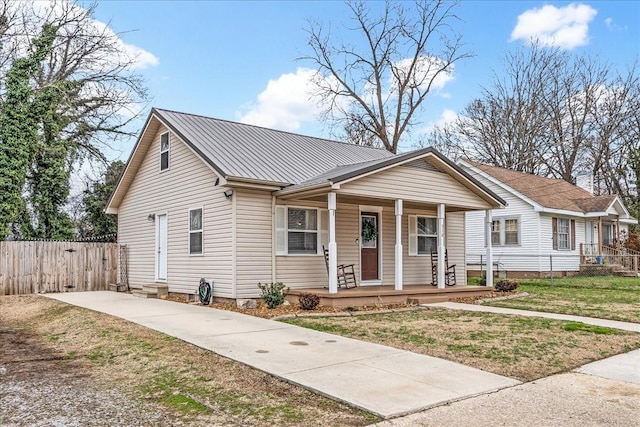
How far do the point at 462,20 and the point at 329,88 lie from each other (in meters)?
8.06

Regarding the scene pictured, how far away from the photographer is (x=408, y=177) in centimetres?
1246

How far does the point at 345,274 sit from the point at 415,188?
2.70 meters

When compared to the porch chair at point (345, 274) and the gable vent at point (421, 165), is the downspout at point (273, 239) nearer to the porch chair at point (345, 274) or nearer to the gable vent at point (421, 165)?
the porch chair at point (345, 274)

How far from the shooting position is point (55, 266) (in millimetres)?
15461

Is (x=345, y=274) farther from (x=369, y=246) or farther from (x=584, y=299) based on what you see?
(x=584, y=299)

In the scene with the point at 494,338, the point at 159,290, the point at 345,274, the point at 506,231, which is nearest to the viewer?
the point at 494,338

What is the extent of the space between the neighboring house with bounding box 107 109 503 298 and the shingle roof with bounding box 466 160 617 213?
8.33 meters

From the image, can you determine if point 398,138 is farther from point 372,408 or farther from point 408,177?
point 372,408

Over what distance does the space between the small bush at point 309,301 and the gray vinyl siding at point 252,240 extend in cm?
146

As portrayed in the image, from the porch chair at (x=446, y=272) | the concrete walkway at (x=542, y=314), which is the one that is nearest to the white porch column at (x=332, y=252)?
the concrete walkway at (x=542, y=314)

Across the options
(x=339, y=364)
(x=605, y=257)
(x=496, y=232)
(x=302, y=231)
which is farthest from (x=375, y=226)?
(x=605, y=257)

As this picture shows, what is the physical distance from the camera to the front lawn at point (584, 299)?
10820 mm

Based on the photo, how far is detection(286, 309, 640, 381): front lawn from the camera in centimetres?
638

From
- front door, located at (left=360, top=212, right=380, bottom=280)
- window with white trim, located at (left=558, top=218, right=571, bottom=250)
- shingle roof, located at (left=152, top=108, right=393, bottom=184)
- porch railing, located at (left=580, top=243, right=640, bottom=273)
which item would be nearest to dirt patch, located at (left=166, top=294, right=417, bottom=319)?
A: front door, located at (left=360, top=212, right=380, bottom=280)
